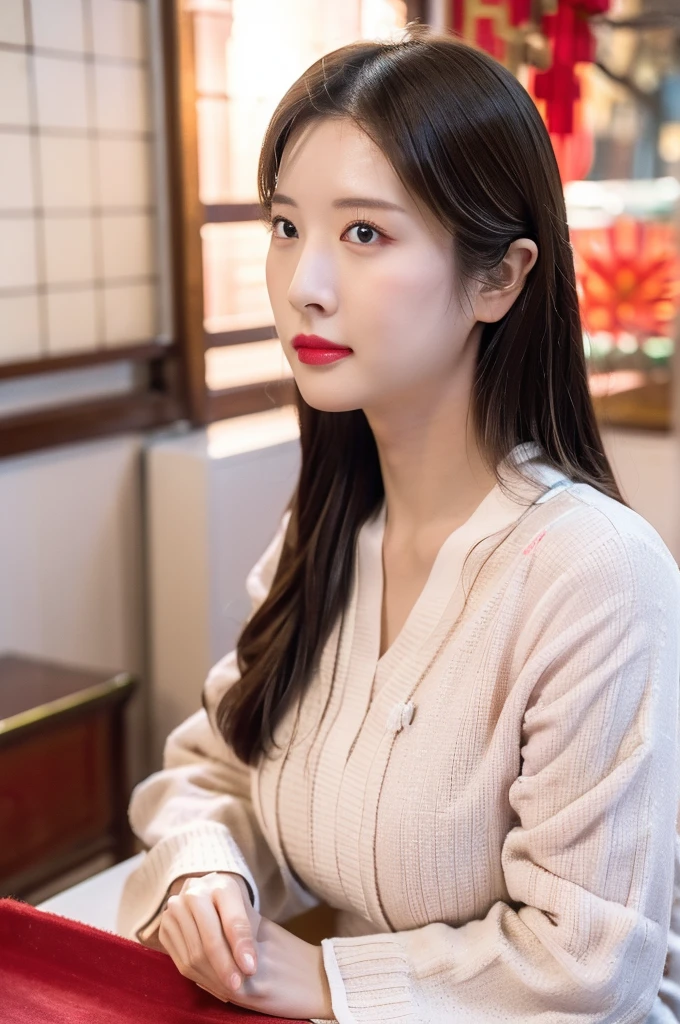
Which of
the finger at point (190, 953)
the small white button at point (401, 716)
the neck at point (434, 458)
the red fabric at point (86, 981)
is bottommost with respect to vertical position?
the red fabric at point (86, 981)

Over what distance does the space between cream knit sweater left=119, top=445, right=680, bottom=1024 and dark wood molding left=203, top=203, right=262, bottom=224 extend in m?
A: 1.71

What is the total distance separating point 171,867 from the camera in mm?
1254

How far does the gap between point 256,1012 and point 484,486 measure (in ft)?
1.76

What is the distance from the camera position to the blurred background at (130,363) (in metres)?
2.34

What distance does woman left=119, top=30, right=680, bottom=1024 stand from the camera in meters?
1.03

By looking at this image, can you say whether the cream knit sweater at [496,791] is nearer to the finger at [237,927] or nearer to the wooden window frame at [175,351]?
the finger at [237,927]

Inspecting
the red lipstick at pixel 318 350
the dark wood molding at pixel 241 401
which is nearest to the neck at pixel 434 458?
the red lipstick at pixel 318 350

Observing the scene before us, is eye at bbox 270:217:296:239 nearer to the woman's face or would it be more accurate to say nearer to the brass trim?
the woman's face

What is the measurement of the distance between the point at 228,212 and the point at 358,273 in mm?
1913

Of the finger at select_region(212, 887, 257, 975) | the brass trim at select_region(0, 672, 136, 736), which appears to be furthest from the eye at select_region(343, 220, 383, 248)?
the brass trim at select_region(0, 672, 136, 736)

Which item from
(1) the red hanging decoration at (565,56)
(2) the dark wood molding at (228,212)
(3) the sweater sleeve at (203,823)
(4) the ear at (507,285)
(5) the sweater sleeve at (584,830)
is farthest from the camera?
(1) the red hanging decoration at (565,56)

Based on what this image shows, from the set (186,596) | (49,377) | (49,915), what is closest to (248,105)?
(49,377)

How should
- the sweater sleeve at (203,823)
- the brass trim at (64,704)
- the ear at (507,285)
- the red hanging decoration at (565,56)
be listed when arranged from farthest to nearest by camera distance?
the red hanging decoration at (565,56)
the brass trim at (64,704)
the sweater sleeve at (203,823)
the ear at (507,285)

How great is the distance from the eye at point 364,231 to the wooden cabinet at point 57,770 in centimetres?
133
